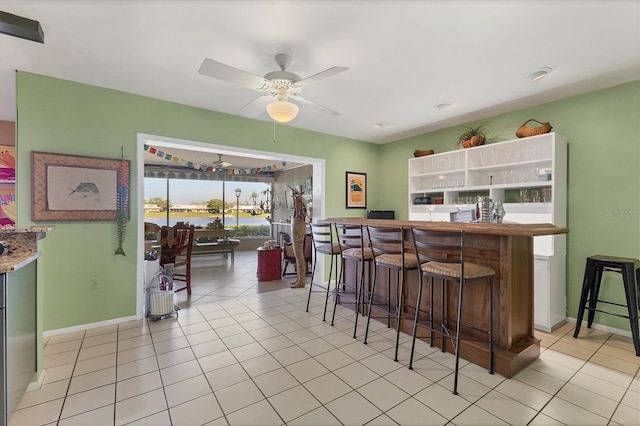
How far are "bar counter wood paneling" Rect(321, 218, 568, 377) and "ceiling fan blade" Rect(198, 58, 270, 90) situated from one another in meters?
1.89

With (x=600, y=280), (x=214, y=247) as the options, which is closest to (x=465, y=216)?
(x=600, y=280)

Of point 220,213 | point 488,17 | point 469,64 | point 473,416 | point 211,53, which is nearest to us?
Result: point 473,416

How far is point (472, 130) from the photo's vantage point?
4227 millimetres

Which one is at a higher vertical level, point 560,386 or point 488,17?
point 488,17

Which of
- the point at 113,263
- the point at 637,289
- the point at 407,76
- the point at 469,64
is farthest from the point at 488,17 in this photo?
the point at 113,263

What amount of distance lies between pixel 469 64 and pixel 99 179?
4009 millimetres

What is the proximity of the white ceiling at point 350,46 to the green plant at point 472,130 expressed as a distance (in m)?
0.62

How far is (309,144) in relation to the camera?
16.3 feet

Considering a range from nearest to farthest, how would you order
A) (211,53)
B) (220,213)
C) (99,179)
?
1. (211,53)
2. (99,179)
3. (220,213)

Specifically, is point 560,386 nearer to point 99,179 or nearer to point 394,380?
point 394,380

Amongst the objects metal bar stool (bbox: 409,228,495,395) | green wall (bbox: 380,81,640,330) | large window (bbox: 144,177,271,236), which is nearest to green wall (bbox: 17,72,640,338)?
green wall (bbox: 380,81,640,330)

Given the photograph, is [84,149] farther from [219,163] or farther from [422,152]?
[422,152]

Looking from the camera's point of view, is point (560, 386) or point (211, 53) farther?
point (211, 53)

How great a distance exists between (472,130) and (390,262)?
2.73 m
